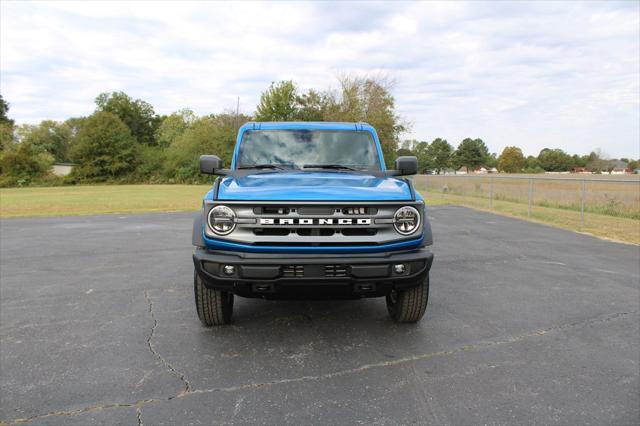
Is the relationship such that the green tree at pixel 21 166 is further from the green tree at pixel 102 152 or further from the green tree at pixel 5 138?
the green tree at pixel 102 152

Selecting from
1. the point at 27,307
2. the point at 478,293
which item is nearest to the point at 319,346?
the point at 478,293

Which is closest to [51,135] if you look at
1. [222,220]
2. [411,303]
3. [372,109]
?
[372,109]

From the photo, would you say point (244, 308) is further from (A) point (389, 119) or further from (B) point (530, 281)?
(A) point (389, 119)

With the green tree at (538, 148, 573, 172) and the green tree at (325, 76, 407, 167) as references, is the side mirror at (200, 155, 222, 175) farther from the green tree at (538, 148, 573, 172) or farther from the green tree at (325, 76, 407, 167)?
the green tree at (538, 148, 573, 172)

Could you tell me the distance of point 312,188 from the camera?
3457 millimetres

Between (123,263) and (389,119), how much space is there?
36494mm

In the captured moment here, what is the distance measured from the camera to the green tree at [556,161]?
10788cm

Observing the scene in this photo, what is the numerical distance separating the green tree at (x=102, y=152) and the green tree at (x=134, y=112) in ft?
54.0

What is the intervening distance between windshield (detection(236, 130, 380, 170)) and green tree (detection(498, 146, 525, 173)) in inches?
4826

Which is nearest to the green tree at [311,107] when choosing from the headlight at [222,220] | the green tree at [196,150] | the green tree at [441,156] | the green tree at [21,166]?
the green tree at [196,150]

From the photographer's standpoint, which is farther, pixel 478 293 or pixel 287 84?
pixel 287 84

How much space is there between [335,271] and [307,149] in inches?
77.9

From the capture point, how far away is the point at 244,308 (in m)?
4.59

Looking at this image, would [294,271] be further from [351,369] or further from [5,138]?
[5,138]
